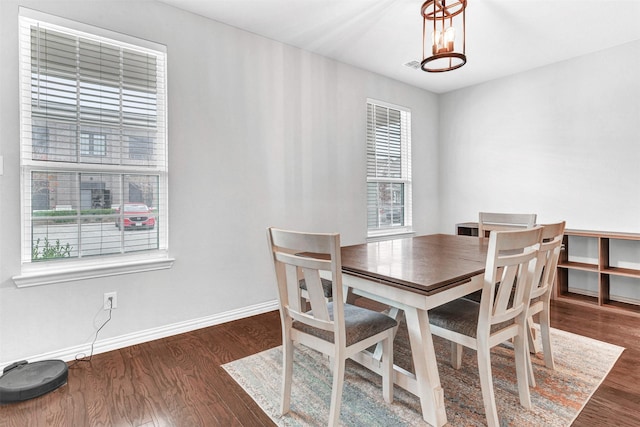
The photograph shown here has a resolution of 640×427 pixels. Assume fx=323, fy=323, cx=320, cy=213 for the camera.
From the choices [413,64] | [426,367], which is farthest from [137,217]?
[413,64]

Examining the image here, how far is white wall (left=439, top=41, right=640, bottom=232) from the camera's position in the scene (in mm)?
3275

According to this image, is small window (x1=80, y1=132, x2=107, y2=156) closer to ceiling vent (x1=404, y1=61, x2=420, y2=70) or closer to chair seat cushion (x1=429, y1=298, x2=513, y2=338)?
chair seat cushion (x1=429, y1=298, x2=513, y2=338)

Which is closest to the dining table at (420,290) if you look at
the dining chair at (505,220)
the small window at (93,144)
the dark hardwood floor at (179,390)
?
the dark hardwood floor at (179,390)

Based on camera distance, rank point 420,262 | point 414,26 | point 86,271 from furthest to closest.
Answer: point 414,26, point 86,271, point 420,262

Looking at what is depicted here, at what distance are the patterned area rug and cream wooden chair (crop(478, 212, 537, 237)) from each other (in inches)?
36.9

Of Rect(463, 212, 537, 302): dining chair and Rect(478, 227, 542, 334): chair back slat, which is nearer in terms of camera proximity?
Rect(478, 227, 542, 334): chair back slat

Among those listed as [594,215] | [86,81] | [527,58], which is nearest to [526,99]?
[527,58]

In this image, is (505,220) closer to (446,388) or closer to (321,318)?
(446,388)

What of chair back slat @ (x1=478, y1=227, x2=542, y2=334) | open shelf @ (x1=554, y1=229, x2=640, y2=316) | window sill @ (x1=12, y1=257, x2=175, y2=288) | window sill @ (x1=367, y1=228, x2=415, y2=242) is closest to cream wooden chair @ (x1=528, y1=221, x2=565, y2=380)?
chair back slat @ (x1=478, y1=227, x2=542, y2=334)

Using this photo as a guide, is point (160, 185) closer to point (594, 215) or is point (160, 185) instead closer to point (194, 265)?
point (194, 265)

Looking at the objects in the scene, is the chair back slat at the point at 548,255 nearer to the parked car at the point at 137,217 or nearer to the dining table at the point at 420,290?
the dining table at the point at 420,290

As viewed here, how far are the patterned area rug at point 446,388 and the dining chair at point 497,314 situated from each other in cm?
15

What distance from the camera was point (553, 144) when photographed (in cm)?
375

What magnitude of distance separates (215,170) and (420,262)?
1.91 meters
